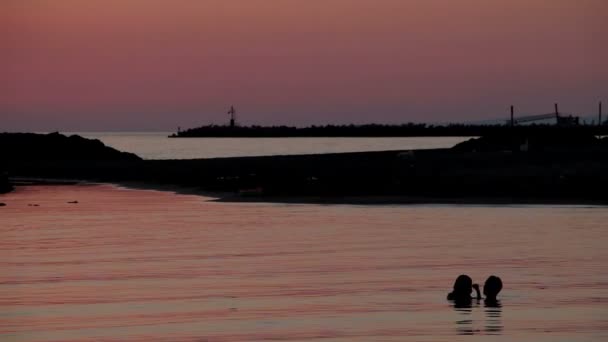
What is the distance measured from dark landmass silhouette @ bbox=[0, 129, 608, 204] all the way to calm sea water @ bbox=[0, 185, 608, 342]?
6314 millimetres

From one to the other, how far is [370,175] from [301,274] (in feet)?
117

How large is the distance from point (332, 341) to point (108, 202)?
3198 centimetres

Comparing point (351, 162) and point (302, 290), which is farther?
point (351, 162)

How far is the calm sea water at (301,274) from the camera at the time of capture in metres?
18.1

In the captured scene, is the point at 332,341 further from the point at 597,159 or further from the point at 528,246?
the point at 597,159

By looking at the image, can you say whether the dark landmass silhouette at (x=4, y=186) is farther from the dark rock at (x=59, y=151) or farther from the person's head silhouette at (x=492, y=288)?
the person's head silhouette at (x=492, y=288)

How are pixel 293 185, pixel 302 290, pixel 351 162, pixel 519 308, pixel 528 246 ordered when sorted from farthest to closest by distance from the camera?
1. pixel 351 162
2. pixel 293 185
3. pixel 528 246
4. pixel 302 290
5. pixel 519 308

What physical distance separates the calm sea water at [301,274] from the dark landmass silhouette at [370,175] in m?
6.31

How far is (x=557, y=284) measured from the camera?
2225 centimetres

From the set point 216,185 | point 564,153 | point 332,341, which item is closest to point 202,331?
point 332,341

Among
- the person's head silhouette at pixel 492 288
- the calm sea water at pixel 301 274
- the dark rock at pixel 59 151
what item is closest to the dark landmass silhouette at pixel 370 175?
the dark rock at pixel 59 151

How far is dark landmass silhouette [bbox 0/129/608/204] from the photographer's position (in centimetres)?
4738

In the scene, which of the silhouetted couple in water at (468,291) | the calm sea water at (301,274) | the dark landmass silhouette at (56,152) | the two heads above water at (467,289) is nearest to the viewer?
the calm sea water at (301,274)

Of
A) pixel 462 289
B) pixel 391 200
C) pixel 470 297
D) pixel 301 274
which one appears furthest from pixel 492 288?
pixel 391 200
